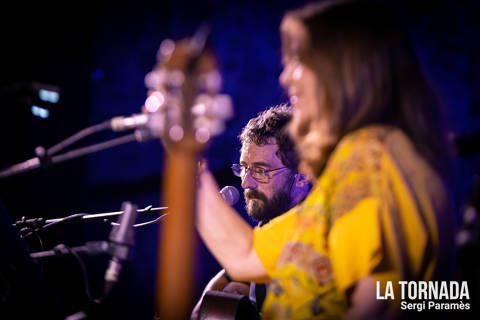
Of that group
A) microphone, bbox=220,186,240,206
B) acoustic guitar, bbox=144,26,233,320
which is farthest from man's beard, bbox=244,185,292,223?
acoustic guitar, bbox=144,26,233,320

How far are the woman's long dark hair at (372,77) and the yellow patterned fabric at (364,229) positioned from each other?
A: 7cm

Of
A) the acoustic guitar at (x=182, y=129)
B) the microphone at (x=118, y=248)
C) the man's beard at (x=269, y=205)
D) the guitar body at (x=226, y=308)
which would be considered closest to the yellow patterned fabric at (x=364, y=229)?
the acoustic guitar at (x=182, y=129)

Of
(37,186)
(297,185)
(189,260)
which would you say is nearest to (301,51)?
(189,260)

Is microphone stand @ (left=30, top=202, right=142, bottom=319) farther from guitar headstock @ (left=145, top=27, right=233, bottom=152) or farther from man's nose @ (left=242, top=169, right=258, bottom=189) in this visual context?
man's nose @ (left=242, top=169, right=258, bottom=189)

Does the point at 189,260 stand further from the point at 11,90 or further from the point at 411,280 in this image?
the point at 11,90

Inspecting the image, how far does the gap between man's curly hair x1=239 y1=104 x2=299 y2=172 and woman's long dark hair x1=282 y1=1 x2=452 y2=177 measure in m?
1.94

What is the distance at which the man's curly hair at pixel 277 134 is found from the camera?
10.9 ft

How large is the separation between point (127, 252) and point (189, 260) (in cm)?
28

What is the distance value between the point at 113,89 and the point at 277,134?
303 cm

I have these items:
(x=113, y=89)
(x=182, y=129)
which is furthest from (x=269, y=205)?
(x=113, y=89)

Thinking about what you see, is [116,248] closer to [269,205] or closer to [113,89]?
[269,205]

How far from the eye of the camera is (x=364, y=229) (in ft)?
3.74

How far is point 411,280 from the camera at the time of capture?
3.79ft

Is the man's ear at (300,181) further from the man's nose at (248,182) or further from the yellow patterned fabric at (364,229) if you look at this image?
the yellow patterned fabric at (364,229)
